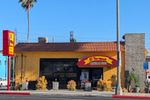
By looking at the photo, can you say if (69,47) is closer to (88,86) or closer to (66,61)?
(66,61)

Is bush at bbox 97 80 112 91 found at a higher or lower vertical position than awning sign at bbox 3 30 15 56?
lower

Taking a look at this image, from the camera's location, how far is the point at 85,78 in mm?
46375

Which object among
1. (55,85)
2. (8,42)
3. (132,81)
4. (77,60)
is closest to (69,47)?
(77,60)

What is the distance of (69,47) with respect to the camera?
4703 cm

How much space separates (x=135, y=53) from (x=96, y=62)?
391 centimetres

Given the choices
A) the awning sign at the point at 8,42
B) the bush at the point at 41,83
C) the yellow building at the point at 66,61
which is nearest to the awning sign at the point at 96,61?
the yellow building at the point at 66,61

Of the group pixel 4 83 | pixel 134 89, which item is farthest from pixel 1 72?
pixel 134 89

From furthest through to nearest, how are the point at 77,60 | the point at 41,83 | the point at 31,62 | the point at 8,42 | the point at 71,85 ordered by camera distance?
the point at 31,62 → the point at 77,60 → the point at 41,83 → the point at 71,85 → the point at 8,42

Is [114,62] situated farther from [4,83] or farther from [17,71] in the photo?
[4,83]

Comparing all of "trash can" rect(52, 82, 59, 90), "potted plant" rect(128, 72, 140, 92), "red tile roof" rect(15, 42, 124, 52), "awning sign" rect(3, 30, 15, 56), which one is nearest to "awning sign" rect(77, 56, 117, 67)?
"red tile roof" rect(15, 42, 124, 52)

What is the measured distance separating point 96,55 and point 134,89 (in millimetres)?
5135

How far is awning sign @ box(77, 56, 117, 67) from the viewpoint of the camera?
45.2 metres

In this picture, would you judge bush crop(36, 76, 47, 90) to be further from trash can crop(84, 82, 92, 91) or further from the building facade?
trash can crop(84, 82, 92, 91)

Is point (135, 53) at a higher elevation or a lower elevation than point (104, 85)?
higher
